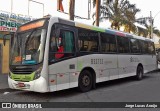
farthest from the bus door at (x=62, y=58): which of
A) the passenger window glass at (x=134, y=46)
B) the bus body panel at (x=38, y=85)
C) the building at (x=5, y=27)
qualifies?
the building at (x=5, y=27)

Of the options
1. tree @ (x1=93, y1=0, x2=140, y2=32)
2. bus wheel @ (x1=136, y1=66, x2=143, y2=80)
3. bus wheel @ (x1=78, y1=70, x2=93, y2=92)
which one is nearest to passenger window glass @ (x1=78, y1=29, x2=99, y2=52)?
bus wheel @ (x1=78, y1=70, x2=93, y2=92)

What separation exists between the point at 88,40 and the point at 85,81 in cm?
175

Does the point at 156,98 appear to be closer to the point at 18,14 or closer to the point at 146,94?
the point at 146,94

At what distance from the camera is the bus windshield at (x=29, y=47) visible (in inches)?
339

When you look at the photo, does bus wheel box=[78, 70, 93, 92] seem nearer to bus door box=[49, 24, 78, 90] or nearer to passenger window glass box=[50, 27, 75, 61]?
bus door box=[49, 24, 78, 90]

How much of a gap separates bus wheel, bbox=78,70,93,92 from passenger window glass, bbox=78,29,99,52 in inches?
39.9

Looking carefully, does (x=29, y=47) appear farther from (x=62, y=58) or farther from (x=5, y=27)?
(x=5, y=27)

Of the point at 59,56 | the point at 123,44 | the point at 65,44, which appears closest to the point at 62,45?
the point at 65,44

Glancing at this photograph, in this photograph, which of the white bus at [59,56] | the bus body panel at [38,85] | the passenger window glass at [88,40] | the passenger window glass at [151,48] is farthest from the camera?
the passenger window glass at [151,48]

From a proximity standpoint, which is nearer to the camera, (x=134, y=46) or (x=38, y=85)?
(x=38, y=85)

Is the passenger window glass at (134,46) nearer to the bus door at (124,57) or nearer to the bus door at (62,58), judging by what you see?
the bus door at (124,57)

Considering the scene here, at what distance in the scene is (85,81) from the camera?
1029 cm

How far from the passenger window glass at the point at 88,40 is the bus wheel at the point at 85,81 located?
101cm

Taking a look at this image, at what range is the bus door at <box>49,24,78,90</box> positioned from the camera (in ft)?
28.6
